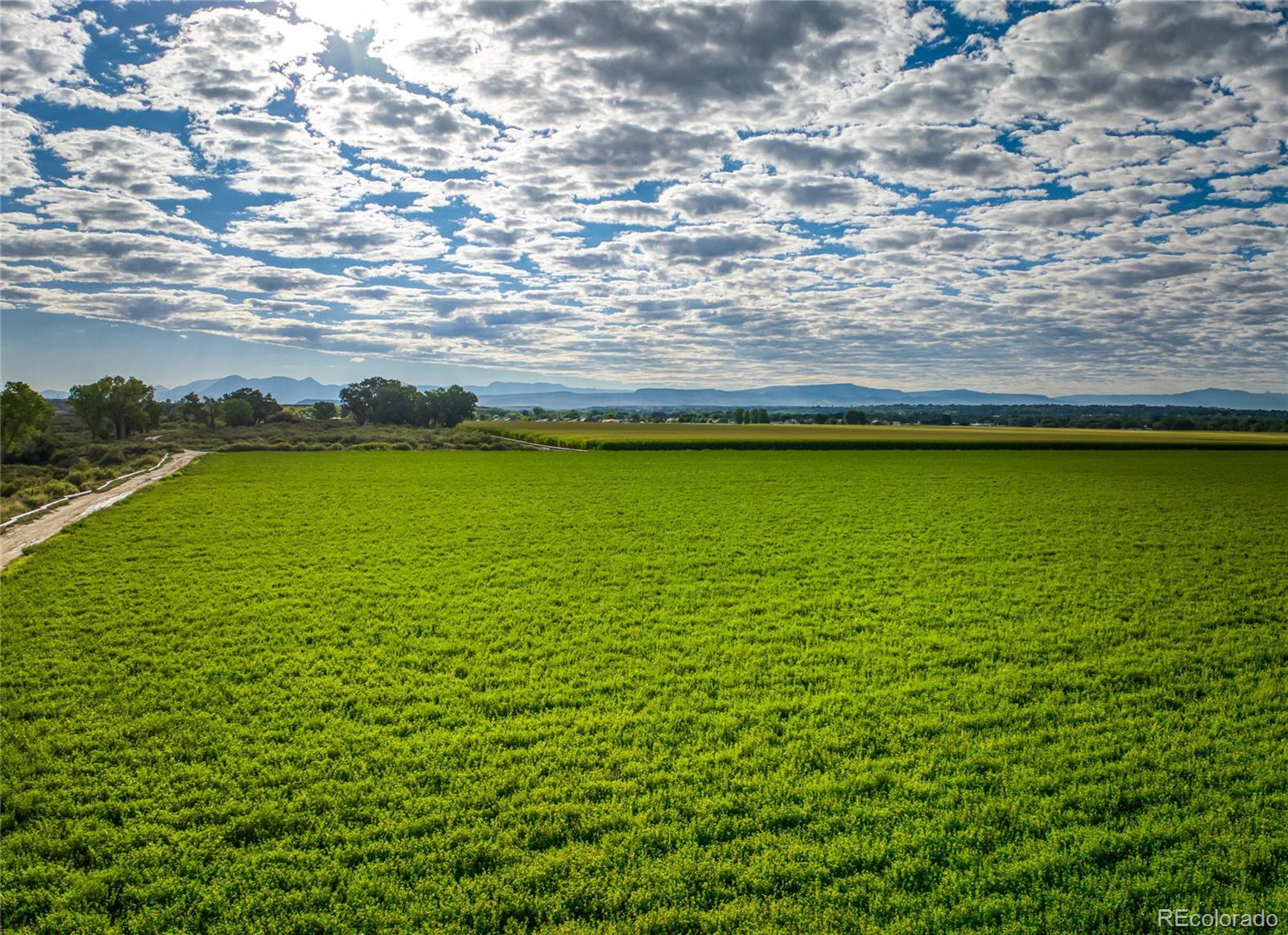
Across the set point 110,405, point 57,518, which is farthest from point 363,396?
point 57,518

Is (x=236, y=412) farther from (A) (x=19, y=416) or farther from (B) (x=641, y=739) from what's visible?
(B) (x=641, y=739)

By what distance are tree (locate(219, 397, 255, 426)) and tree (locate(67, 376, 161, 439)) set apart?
96.8 ft

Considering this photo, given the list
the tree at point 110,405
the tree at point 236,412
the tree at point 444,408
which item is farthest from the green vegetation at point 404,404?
the tree at point 110,405

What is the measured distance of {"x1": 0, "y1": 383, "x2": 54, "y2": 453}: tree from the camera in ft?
194

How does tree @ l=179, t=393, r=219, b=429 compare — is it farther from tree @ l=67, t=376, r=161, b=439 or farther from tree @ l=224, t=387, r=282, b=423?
tree @ l=67, t=376, r=161, b=439

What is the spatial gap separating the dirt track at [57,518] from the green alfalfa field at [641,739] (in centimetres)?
314

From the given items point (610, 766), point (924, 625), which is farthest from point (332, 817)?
point (924, 625)

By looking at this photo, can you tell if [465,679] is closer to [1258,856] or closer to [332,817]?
[332,817]

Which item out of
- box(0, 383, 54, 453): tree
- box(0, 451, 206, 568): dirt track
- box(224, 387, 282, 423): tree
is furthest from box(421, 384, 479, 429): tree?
box(0, 451, 206, 568): dirt track

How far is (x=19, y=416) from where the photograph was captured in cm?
6009

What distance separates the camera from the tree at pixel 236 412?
11931cm

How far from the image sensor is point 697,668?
407 inches

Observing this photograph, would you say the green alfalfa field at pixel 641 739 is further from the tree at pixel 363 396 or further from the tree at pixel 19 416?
the tree at pixel 363 396

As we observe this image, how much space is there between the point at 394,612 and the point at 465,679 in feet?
13.5
